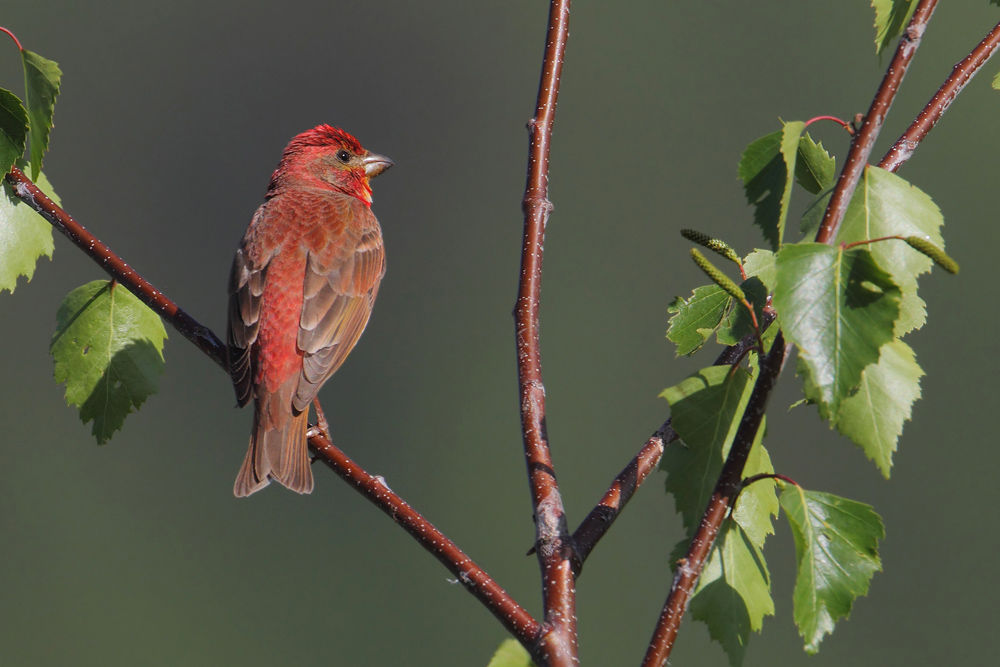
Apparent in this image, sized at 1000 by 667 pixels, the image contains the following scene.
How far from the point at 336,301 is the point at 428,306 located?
59.9 feet

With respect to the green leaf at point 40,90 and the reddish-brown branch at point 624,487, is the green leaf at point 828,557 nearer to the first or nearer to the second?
the reddish-brown branch at point 624,487

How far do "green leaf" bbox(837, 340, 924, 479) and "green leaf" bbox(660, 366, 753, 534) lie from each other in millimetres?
195

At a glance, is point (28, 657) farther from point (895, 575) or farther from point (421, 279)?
point (895, 575)

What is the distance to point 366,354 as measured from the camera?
21.0 meters

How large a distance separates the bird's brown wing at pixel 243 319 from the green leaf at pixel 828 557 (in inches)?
90.5

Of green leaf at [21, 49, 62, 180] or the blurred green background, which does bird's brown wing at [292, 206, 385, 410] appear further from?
the blurred green background

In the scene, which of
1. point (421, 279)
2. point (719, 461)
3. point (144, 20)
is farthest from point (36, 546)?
point (719, 461)

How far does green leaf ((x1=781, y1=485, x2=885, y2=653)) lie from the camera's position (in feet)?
5.04

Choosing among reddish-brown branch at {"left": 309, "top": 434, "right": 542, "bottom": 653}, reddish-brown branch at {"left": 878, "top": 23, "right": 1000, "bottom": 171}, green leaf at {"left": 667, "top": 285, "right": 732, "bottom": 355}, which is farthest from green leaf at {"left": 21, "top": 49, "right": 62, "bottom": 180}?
reddish-brown branch at {"left": 878, "top": 23, "right": 1000, "bottom": 171}

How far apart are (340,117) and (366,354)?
5.67 meters

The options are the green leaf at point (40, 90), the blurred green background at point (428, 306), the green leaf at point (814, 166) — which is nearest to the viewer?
the green leaf at point (814, 166)

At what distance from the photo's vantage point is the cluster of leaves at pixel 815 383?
146 cm

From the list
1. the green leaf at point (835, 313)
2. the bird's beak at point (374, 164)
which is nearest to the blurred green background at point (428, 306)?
the bird's beak at point (374, 164)

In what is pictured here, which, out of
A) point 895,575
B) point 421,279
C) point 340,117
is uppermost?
point 340,117
